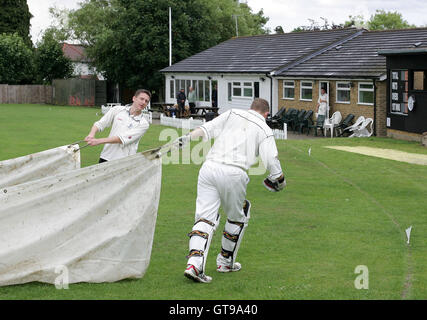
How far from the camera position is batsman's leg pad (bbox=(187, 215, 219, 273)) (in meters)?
7.30

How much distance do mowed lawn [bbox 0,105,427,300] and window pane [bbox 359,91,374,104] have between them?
12865 mm

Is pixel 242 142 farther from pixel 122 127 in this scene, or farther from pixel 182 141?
pixel 122 127

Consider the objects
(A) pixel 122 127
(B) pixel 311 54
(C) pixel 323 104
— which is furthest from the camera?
(B) pixel 311 54

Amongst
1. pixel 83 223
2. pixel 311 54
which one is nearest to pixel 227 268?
pixel 83 223

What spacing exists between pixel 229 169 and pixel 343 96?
27.0 meters

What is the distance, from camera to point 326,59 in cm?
3653

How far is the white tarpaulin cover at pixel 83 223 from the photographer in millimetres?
7121

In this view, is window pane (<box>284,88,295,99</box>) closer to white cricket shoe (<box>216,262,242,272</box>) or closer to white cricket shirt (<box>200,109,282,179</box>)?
white cricket shoe (<box>216,262,242,272</box>)

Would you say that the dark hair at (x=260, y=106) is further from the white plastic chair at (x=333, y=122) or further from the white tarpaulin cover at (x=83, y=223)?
the white plastic chair at (x=333, y=122)

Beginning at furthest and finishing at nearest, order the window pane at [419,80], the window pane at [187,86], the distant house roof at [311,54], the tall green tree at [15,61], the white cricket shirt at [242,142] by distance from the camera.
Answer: the tall green tree at [15,61]
the window pane at [187,86]
the distant house roof at [311,54]
the window pane at [419,80]
the white cricket shirt at [242,142]

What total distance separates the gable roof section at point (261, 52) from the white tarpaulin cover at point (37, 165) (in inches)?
1188

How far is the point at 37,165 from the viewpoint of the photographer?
908cm

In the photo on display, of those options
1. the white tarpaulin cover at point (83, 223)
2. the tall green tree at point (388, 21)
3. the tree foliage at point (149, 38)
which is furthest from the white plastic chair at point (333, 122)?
the tall green tree at point (388, 21)
